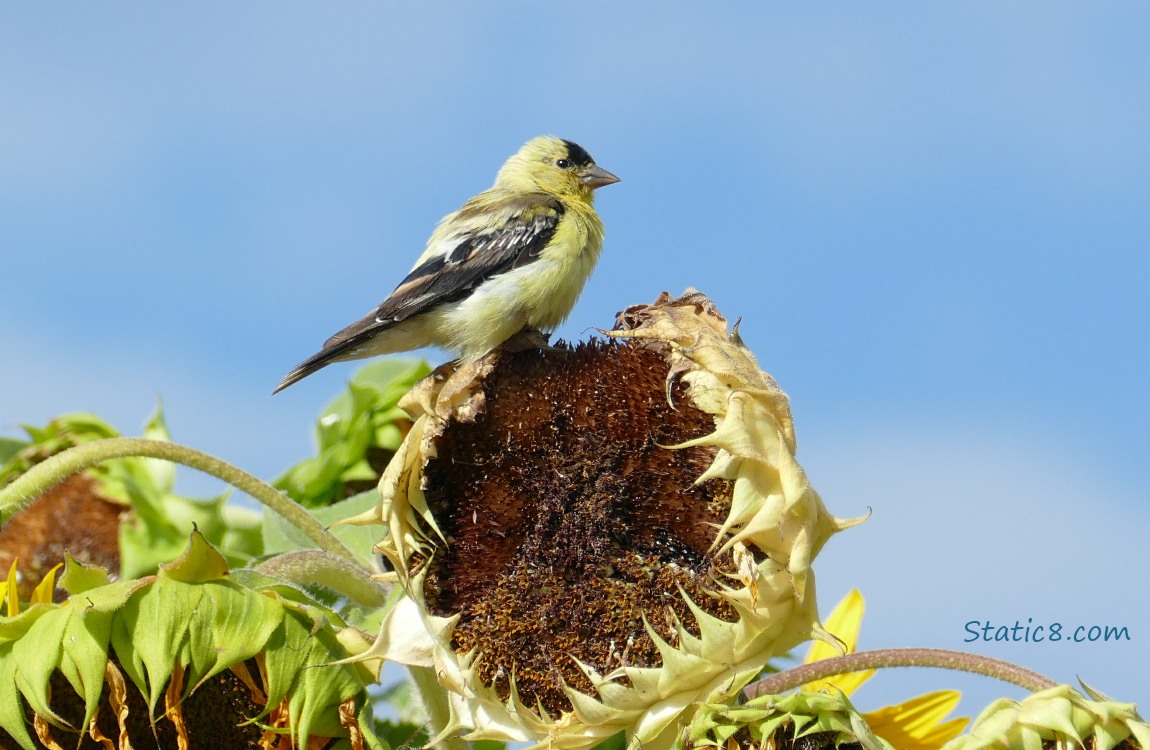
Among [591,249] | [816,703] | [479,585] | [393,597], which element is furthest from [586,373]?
[591,249]

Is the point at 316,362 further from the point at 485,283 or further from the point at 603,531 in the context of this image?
Answer: the point at 603,531

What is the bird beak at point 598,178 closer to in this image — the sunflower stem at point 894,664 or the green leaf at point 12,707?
the sunflower stem at point 894,664

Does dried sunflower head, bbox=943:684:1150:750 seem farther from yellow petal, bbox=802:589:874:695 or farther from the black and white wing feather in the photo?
the black and white wing feather

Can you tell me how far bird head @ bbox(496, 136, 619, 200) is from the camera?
20.8ft

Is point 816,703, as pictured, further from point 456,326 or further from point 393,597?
point 456,326

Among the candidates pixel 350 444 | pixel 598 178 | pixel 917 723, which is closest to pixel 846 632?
pixel 917 723

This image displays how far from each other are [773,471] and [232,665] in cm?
121

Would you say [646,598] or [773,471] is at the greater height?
[773,471]

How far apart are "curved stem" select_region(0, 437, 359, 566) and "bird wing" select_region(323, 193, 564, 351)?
2.76ft

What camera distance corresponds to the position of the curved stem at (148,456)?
3.75m

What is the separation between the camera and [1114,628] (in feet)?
13.8

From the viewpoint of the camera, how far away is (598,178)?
6.40 meters

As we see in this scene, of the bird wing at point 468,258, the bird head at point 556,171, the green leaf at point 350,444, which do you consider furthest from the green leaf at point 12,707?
the bird head at point 556,171

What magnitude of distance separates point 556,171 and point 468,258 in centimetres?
160
